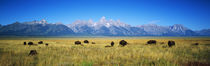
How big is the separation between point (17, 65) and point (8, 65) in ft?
1.20

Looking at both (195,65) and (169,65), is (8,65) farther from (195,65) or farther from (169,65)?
(195,65)

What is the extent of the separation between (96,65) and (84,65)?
24.3 inches

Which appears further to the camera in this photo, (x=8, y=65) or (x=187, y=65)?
(x=187, y=65)

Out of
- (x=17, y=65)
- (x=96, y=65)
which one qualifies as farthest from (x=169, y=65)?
(x=17, y=65)

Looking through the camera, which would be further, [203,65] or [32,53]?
[32,53]

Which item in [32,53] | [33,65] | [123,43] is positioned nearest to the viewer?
[33,65]

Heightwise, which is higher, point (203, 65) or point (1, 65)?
point (1, 65)

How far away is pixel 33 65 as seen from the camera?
6090 mm

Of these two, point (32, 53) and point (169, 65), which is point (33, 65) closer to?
point (32, 53)

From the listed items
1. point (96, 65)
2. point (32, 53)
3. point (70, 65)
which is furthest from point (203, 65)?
point (32, 53)

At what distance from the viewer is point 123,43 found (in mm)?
21141

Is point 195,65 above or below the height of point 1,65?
below

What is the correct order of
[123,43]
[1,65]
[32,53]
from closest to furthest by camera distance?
[1,65] < [32,53] < [123,43]

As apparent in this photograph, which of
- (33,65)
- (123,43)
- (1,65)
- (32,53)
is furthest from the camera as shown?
(123,43)
